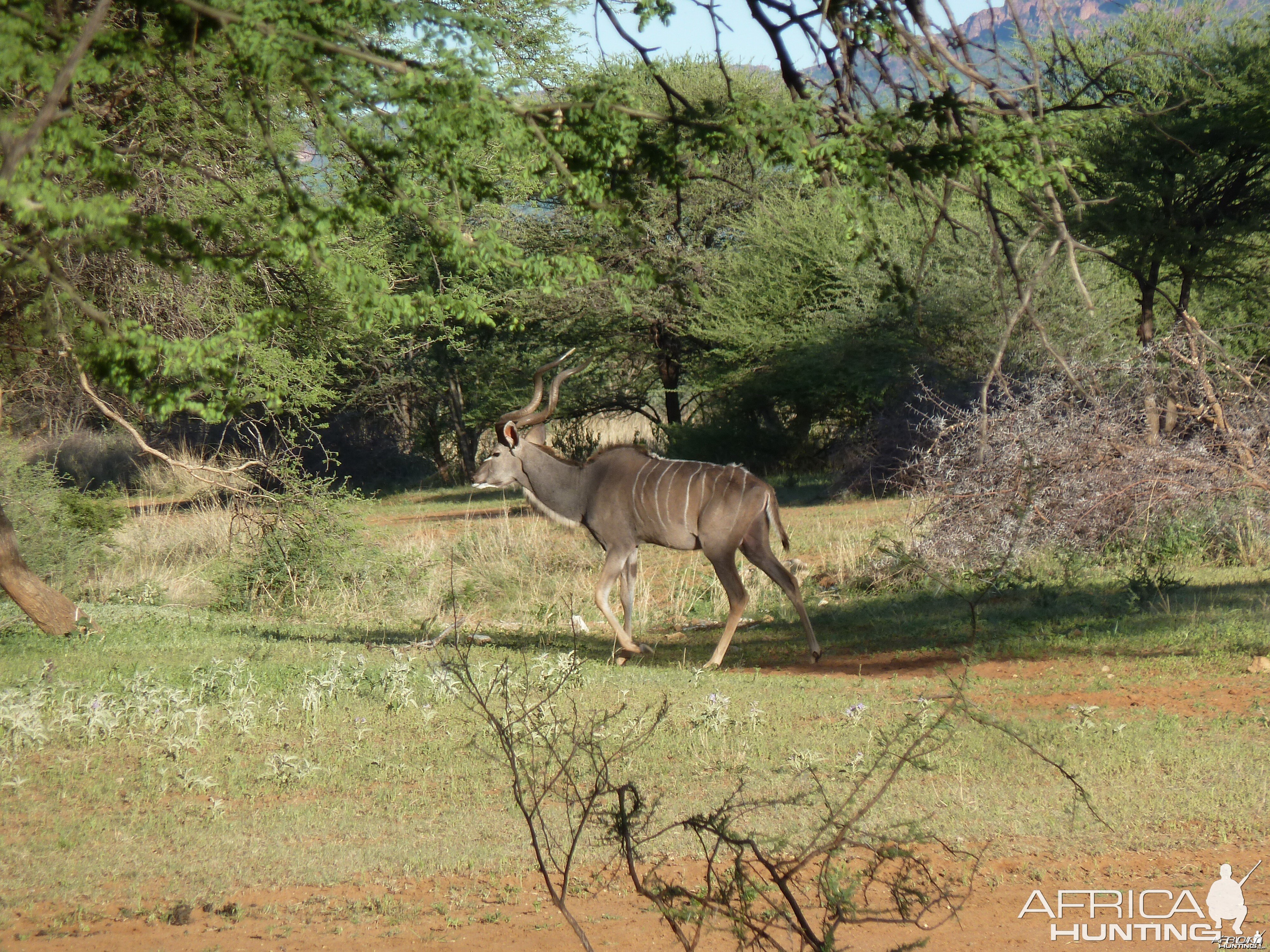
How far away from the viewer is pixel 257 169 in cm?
1123

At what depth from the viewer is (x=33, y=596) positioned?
30.9 ft

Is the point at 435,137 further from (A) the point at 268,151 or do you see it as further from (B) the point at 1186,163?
(B) the point at 1186,163

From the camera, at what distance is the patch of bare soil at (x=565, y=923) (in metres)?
4.00

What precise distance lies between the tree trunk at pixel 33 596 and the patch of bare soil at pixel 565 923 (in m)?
5.42

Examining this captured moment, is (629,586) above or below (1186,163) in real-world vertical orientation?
below

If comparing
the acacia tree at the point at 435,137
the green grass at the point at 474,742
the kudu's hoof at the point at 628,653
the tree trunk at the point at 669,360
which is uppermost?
the acacia tree at the point at 435,137

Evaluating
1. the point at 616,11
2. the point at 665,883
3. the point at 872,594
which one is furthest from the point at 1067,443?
the point at 665,883

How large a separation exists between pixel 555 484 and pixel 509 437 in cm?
61

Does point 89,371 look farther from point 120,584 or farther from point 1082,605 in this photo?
point 120,584

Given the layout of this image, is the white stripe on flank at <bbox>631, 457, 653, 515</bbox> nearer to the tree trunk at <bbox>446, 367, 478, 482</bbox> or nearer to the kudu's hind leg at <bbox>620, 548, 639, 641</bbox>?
the kudu's hind leg at <bbox>620, 548, 639, 641</bbox>

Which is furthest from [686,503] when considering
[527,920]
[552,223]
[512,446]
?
[552,223]

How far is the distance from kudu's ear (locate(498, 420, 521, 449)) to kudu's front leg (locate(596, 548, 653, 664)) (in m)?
1.46

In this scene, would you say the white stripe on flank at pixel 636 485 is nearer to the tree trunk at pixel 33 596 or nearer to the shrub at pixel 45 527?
the tree trunk at pixel 33 596

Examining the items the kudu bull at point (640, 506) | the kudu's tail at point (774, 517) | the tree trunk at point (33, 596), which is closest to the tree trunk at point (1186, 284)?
the kudu's tail at point (774, 517)
